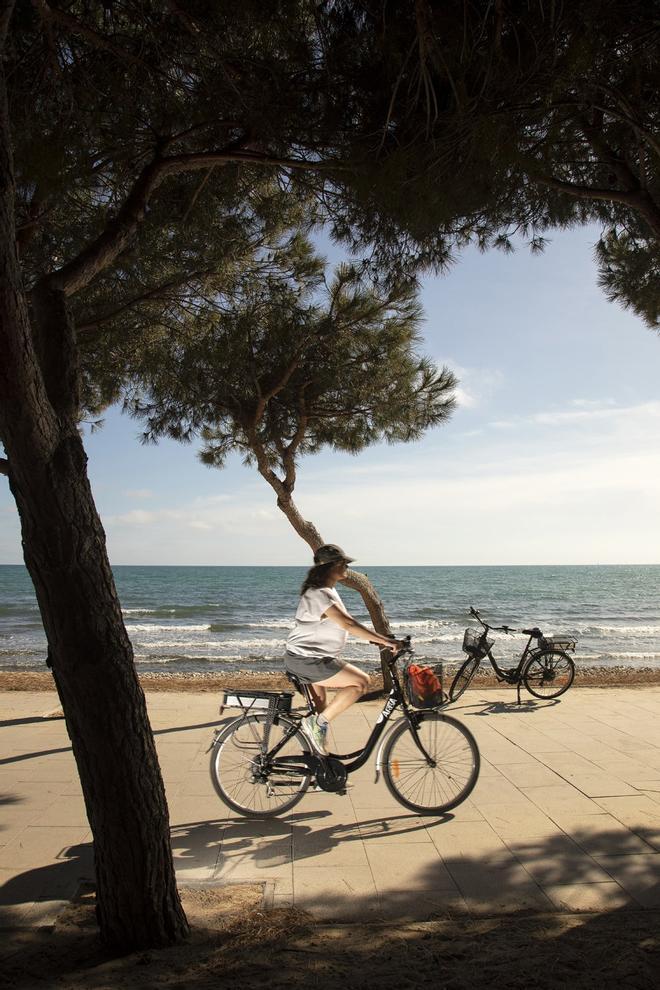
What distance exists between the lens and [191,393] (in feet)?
27.1

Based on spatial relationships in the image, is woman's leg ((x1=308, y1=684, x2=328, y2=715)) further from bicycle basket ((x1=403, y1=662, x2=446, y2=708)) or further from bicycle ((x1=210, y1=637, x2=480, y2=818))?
bicycle basket ((x1=403, y1=662, x2=446, y2=708))

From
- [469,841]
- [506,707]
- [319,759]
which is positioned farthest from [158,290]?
[506,707]

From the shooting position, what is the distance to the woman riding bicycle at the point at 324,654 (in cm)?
404

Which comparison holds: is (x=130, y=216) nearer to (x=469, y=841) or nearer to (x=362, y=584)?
(x=469, y=841)

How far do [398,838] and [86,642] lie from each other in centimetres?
220

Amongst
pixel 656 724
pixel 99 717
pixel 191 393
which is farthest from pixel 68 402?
pixel 656 724

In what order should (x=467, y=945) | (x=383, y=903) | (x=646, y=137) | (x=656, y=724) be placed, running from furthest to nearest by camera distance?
1. (x=656, y=724)
2. (x=646, y=137)
3. (x=383, y=903)
4. (x=467, y=945)

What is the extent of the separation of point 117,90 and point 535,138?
2593mm

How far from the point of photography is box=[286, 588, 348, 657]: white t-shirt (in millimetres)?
4066

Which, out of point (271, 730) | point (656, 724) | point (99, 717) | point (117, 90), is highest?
point (117, 90)

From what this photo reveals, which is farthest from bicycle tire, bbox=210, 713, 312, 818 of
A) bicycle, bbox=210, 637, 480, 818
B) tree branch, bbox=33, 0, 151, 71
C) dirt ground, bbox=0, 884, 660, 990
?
tree branch, bbox=33, 0, 151, 71

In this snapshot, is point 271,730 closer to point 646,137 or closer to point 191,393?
point 646,137

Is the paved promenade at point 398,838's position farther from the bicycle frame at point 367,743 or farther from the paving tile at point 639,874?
the bicycle frame at point 367,743

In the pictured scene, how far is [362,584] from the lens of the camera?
805 centimetres
